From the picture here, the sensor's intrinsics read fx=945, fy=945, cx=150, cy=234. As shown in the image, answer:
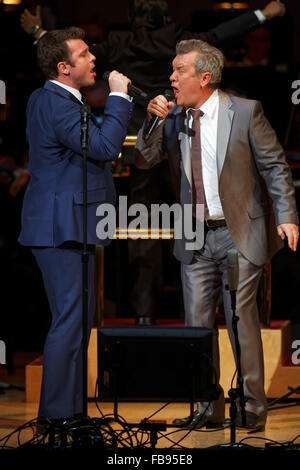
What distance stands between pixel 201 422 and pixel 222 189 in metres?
1.12

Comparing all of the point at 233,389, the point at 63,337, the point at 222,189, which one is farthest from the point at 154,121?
the point at 233,389

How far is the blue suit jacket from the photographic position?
4137mm

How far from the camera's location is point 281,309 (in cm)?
730

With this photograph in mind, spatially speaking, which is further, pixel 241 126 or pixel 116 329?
pixel 241 126

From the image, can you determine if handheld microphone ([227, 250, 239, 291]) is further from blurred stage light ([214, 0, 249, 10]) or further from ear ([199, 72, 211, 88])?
blurred stage light ([214, 0, 249, 10])

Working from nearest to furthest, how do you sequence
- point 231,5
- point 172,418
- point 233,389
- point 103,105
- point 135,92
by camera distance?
point 233,389, point 135,92, point 172,418, point 103,105, point 231,5

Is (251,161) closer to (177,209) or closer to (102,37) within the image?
(177,209)

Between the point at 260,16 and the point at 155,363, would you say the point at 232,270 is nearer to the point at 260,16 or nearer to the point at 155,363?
the point at 155,363

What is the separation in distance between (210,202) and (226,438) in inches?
43.5

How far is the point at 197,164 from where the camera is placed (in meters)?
4.52

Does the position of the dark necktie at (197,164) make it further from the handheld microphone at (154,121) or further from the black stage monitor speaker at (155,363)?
the black stage monitor speaker at (155,363)

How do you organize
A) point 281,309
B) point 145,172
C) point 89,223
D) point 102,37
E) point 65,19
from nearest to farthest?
point 89,223, point 145,172, point 281,309, point 102,37, point 65,19

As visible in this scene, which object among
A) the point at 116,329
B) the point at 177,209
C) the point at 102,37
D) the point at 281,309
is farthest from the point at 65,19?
the point at 116,329

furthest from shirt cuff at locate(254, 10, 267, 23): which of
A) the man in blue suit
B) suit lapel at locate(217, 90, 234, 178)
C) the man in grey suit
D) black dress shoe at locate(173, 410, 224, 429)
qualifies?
black dress shoe at locate(173, 410, 224, 429)
